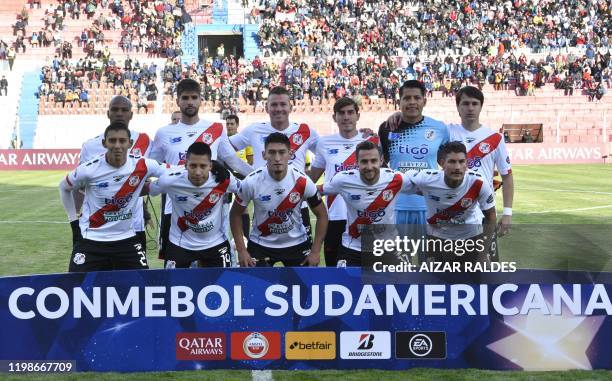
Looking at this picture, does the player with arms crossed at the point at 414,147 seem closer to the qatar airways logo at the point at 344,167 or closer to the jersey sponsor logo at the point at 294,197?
the qatar airways logo at the point at 344,167

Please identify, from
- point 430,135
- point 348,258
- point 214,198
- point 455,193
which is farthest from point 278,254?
point 430,135

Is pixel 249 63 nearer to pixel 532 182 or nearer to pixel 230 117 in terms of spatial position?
pixel 532 182

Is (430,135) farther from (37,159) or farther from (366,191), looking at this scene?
(37,159)

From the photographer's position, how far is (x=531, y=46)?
46.4m

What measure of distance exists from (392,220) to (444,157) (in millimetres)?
861

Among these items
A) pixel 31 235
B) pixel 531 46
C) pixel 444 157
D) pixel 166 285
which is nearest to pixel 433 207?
pixel 444 157

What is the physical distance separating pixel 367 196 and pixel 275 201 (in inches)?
30.6

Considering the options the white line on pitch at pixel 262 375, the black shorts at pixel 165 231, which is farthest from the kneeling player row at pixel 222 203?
the white line on pitch at pixel 262 375

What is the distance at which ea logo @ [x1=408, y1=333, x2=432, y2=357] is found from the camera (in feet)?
19.2

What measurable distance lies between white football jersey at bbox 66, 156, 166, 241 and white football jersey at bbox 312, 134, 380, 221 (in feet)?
5.55

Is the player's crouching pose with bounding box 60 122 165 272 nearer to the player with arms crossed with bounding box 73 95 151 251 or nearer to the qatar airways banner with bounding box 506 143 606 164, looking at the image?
the player with arms crossed with bounding box 73 95 151 251

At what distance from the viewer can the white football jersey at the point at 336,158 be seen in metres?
8.03

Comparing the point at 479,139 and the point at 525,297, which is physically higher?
the point at 479,139

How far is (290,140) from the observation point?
8516 mm
